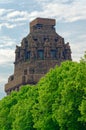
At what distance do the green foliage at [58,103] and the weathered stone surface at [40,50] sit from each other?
85939mm

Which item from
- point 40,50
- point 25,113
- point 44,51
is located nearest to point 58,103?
point 25,113

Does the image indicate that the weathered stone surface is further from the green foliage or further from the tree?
the tree

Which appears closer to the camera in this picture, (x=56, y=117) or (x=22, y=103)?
(x=56, y=117)

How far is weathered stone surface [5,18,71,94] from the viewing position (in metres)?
159

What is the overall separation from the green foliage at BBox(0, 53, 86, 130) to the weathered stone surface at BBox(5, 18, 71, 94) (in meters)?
85.9

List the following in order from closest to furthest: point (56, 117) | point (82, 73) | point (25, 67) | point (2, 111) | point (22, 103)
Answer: point (82, 73) < point (56, 117) < point (22, 103) < point (2, 111) < point (25, 67)

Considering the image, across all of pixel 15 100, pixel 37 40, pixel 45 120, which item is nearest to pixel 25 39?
pixel 37 40

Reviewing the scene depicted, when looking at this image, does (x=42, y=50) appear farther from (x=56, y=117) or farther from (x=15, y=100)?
(x=56, y=117)

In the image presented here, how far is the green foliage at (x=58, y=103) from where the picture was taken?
48334 millimetres

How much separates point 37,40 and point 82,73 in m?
118

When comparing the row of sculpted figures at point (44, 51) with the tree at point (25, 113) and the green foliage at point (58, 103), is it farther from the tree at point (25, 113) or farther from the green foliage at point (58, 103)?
the tree at point (25, 113)

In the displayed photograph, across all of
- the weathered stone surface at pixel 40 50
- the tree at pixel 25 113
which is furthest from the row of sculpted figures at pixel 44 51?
the tree at pixel 25 113

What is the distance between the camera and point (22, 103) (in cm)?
7006

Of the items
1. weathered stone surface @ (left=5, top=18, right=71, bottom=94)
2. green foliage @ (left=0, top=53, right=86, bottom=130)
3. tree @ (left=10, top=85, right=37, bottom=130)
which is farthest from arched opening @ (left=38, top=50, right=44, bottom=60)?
tree @ (left=10, top=85, right=37, bottom=130)
